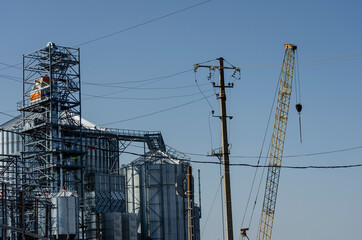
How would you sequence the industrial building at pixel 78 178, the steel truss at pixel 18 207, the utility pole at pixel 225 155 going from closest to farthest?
the utility pole at pixel 225 155 → the steel truss at pixel 18 207 → the industrial building at pixel 78 178

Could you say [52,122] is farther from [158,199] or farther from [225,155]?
[225,155]

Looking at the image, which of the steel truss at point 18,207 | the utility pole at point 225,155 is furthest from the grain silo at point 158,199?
the utility pole at point 225,155

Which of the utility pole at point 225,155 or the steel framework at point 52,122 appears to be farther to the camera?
the steel framework at point 52,122

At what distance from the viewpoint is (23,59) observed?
85.2 metres

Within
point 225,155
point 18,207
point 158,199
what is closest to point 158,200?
point 158,199

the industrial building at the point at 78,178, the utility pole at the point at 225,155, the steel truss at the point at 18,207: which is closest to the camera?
the utility pole at the point at 225,155

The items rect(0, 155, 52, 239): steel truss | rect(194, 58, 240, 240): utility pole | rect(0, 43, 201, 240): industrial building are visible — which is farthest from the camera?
rect(0, 43, 201, 240): industrial building

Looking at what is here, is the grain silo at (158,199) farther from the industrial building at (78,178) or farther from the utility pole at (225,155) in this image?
the utility pole at (225,155)

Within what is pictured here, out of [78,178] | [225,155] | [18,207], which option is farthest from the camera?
[78,178]

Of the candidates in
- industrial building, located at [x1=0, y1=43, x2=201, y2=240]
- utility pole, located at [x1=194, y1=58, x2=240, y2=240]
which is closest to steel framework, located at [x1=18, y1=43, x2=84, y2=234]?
industrial building, located at [x1=0, y1=43, x2=201, y2=240]

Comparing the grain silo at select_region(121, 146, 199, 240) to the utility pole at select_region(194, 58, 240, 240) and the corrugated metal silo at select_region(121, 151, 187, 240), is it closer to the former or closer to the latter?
the corrugated metal silo at select_region(121, 151, 187, 240)

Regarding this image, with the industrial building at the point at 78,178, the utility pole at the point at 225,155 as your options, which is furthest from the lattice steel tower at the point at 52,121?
the utility pole at the point at 225,155

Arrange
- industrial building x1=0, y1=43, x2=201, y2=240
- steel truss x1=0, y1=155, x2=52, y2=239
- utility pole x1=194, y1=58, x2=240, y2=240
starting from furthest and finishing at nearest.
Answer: industrial building x1=0, y1=43, x2=201, y2=240
steel truss x1=0, y1=155, x2=52, y2=239
utility pole x1=194, y1=58, x2=240, y2=240

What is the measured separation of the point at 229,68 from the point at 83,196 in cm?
4865
